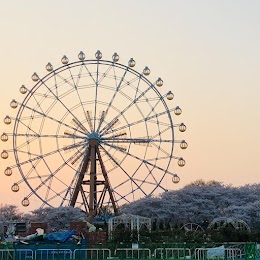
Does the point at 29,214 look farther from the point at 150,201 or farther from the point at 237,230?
the point at 237,230

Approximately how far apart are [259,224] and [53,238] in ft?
126

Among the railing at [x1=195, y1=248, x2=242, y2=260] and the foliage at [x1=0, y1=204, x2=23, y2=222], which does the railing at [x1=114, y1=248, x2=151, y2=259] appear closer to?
the railing at [x1=195, y1=248, x2=242, y2=260]

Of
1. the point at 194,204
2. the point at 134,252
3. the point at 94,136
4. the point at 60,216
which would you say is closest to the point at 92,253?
the point at 134,252

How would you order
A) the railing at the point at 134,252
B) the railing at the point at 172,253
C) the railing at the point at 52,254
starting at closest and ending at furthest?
1. the railing at the point at 52,254
2. the railing at the point at 134,252
3. the railing at the point at 172,253

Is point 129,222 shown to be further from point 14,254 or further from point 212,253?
point 14,254

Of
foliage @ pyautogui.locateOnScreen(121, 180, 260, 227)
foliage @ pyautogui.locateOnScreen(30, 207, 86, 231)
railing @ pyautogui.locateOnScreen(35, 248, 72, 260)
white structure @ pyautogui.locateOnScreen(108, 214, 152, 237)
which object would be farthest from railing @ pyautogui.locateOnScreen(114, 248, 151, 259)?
foliage @ pyautogui.locateOnScreen(121, 180, 260, 227)

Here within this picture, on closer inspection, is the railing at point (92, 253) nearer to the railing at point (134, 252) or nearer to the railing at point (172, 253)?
the railing at point (134, 252)

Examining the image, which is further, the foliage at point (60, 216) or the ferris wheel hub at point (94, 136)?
the foliage at point (60, 216)

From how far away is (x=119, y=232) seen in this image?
39.7 m

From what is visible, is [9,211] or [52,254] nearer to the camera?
[52,254]

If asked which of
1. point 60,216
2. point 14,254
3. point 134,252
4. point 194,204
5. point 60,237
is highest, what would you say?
point 194,204

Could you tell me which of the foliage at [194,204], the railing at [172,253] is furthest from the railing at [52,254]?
the foliage at [194,204]

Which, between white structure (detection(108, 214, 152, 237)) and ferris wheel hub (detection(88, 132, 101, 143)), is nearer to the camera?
white structure (detection(108, 214, 152, 237))

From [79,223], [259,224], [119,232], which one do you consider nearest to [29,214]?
[259,224]
